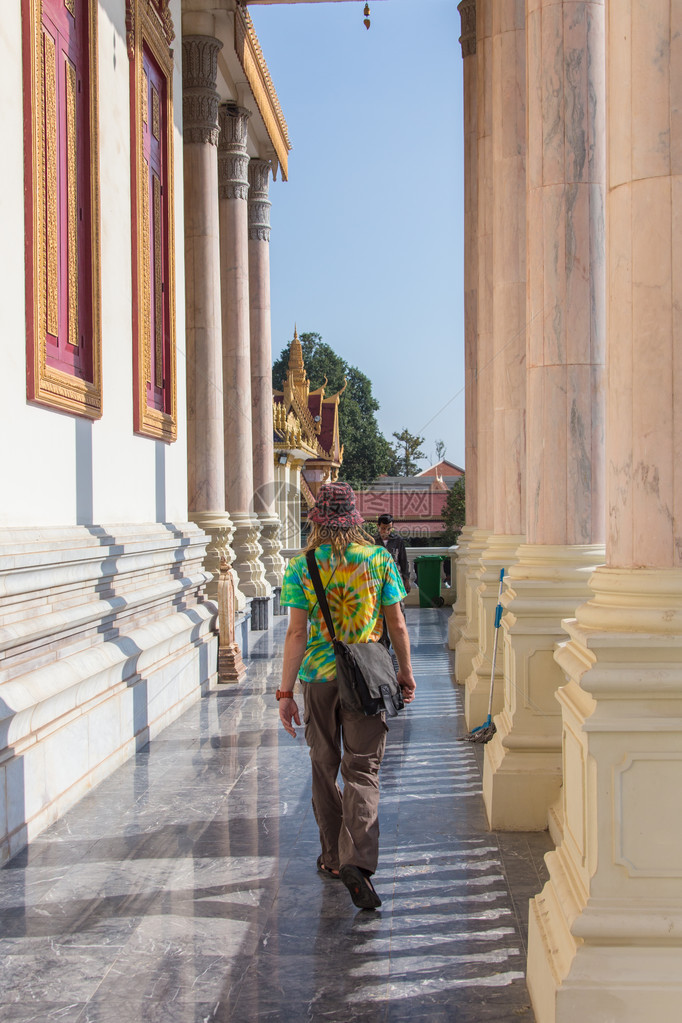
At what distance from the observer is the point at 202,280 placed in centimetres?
1692

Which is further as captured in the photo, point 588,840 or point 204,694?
point 204,694

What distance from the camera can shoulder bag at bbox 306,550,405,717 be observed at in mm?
5406

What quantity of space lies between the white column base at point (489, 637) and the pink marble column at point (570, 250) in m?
2.81

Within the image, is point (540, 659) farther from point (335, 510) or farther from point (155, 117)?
point (155, 117)

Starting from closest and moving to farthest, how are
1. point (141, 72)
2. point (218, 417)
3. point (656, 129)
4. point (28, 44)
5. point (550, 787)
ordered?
point (656, 129) < point (550, 787) < point (28, 44) < point (141, 72) < point (218, 417)

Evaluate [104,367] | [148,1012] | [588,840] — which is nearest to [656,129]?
[588,840]

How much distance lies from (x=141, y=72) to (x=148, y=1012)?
33.4 feet

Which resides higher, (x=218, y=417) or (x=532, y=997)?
(x=218, y=417)

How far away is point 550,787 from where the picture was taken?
6.88 metres

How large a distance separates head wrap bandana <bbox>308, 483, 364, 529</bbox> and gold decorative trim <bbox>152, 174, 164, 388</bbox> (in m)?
7.14

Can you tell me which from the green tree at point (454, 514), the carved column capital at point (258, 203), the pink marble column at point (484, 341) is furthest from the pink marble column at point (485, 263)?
the green tree at point (454, 514)

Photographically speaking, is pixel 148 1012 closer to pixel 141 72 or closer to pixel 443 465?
pixel 141 72

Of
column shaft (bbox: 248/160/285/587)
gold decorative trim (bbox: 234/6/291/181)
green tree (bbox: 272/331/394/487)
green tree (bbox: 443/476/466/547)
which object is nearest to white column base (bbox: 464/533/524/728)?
gold decorative trim (bbox: 234/6/291/181)

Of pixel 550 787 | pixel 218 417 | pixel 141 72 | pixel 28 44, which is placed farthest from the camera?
pixel 218 417
